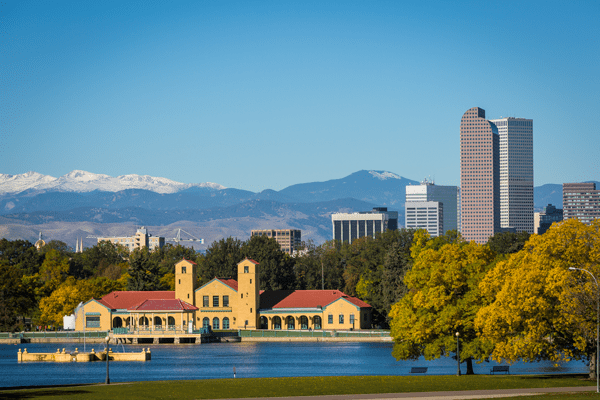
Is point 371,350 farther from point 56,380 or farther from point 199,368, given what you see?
point 56,380

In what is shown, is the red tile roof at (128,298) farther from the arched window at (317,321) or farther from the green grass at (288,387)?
the green grass at (288,387)

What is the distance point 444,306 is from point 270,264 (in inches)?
2966

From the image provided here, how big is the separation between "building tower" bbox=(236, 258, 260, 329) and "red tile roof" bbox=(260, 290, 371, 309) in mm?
2795

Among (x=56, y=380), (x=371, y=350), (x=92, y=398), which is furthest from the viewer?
(x=371, y=350)

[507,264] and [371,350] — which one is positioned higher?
[507,264]

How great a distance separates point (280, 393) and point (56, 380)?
2507 centimetres

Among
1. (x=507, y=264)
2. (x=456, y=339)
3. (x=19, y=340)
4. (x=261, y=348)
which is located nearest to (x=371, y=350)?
(x=261, y=348)

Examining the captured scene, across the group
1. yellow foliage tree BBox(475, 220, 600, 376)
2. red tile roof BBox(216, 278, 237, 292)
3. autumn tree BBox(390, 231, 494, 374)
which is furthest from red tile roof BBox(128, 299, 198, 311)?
yellow foliage tree BBox(475, 220, 600, 376)

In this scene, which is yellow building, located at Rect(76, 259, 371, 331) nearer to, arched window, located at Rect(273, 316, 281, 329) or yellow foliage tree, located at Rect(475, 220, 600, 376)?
arched window, located at Rect(273, 316, 281, 329)

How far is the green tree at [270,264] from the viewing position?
129250 millimetres

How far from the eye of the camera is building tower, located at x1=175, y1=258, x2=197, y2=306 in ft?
396

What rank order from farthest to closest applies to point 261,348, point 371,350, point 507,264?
point 261,348
point 371,350
point 507,264

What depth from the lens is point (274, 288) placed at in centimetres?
12912

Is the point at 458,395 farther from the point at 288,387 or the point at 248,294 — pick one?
the point at 248,294
